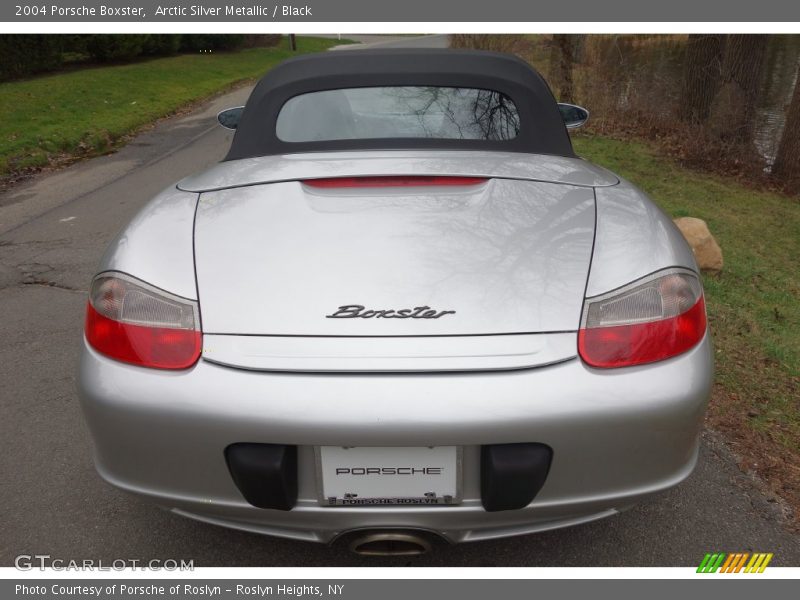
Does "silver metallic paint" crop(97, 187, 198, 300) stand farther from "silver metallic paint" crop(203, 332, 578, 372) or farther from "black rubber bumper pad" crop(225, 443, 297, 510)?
"black rubber bumper pad" crop(225, 443, 297, 510)

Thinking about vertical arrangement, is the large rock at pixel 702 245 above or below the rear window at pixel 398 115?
below

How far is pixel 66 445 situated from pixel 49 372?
0.80m

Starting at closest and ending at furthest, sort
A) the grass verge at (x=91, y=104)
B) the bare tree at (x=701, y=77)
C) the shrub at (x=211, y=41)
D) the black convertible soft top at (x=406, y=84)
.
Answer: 1. the black convertible soft top at (x=406, y=84)
2. the grass verge at (x=91, y=104)
3. the bare tree at (x=701, y=77)
4. the shrub at (x=211, y=41)

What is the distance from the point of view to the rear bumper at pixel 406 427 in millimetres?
1659

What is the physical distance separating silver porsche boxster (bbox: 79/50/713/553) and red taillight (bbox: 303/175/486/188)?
0.34 ft

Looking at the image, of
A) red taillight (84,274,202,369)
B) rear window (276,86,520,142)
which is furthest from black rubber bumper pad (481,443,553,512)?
rear window (276,86,520,142)

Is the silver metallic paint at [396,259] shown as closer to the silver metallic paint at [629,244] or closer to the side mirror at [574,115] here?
the silver metallic paint at [629,244]

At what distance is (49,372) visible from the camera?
3.56 m

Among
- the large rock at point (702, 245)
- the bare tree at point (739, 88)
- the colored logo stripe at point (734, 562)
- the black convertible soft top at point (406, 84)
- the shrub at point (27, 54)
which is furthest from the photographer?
the shrub at point (27, 54)

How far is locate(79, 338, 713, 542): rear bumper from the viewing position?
1659 millimetres

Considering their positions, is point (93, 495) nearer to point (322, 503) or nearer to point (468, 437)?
point (322, 503)

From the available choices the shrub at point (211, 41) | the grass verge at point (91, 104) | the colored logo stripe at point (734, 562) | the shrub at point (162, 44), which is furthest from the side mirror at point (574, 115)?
the shrub at point (211, 41)

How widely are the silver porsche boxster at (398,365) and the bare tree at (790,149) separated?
8187 millimetres

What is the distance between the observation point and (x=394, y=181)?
2291 mm
